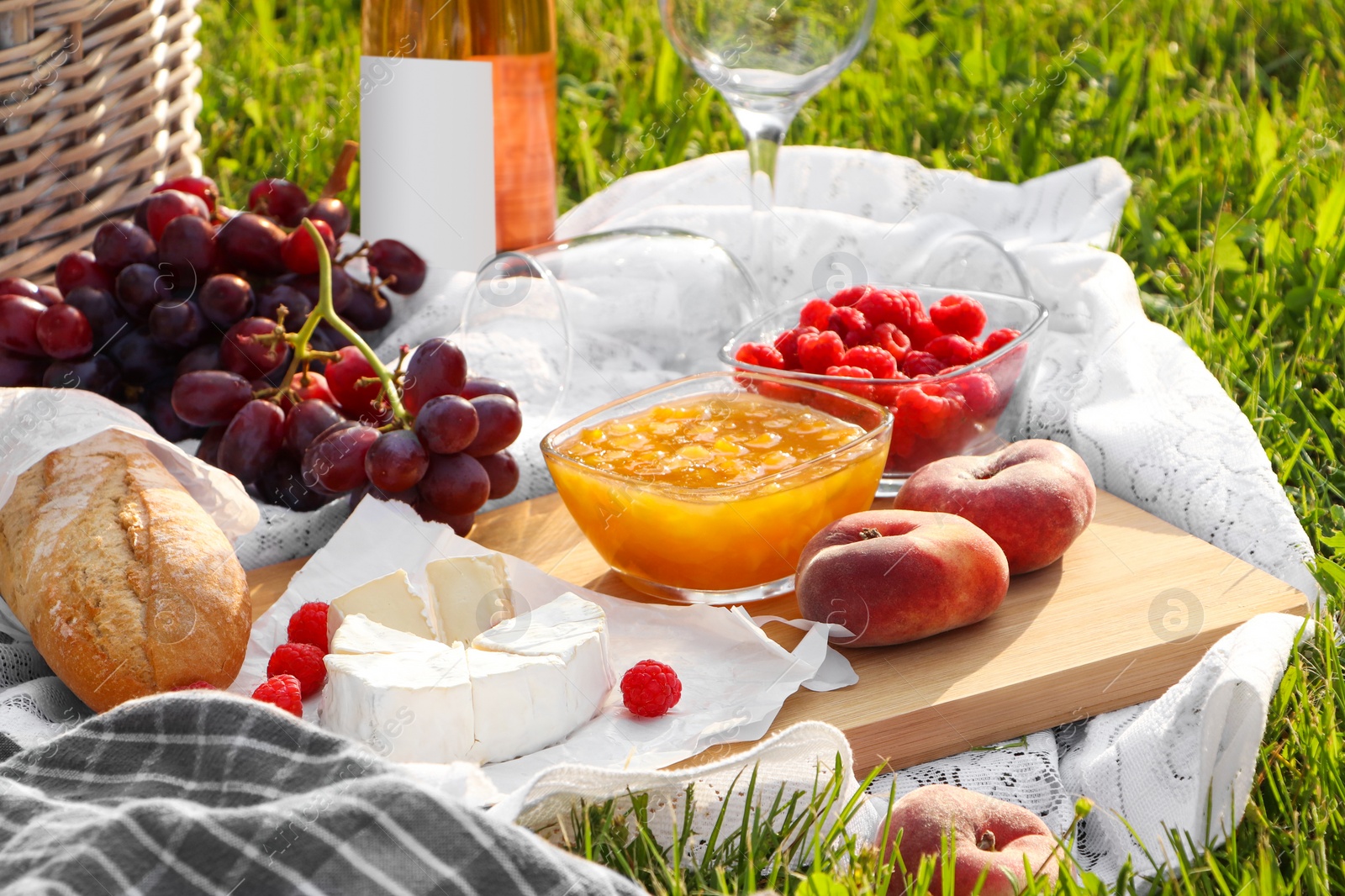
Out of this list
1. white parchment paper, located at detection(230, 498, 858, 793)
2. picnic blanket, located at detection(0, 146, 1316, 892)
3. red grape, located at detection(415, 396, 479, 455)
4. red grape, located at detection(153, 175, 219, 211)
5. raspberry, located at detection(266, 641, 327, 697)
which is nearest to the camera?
picnic blanket, located at detection(0, 146, 1316, 892)

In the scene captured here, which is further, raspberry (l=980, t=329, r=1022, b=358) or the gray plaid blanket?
raspberry (l=980, t=329, r=1022, b=358)

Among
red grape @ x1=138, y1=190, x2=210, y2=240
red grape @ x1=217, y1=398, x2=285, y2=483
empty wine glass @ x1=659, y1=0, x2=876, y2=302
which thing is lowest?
red grape @ x1=217, y1=398, x2=285, y2=483

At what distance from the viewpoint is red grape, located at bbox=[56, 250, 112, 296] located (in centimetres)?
194

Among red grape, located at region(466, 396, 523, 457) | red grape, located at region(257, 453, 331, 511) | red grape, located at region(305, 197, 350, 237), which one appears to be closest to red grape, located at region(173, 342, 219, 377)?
red grape, located at region(257, 453, 331, 511)

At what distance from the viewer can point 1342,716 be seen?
138 cm

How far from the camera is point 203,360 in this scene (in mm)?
1909

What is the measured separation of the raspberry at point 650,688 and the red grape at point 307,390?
728 mm

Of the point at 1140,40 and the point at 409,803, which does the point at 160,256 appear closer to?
the point at 409,803

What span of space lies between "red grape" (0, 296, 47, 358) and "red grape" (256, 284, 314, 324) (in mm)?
303

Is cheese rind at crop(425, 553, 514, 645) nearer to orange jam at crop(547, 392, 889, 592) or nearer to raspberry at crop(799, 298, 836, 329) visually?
orange jam at crop(547, 392, 889, 592)

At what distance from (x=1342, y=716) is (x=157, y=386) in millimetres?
1631

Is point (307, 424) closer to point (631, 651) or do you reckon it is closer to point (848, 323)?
point (631, 651)

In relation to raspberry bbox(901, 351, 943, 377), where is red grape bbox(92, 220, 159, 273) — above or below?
above

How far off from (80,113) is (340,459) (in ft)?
2.78
